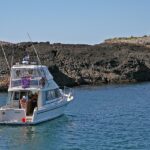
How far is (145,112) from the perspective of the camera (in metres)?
46.0

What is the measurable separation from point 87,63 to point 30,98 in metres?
49.4

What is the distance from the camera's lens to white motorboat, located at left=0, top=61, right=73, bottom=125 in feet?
126

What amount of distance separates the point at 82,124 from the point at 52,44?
61900 mm

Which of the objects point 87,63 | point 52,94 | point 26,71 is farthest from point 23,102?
point 87,63

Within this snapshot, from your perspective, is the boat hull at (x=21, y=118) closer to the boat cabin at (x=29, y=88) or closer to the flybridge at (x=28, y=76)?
the boat cabin at (x=29, y=88)

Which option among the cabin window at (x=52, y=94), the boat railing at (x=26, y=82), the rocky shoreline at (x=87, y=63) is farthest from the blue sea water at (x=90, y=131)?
the rocky shoreline at (x=87, y=63)

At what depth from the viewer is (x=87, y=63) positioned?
89.9 m

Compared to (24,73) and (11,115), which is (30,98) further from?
(11,115)

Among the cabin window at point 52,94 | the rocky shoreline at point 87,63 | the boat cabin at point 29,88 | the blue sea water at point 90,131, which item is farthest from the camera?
the rocky shoreline at point 87,63

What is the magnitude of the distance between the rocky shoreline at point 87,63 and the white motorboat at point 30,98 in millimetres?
36820

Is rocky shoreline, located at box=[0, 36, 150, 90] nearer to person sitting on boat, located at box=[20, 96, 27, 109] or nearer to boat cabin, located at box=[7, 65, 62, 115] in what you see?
boat cabin, located at box=[7, 65, 62, 115]

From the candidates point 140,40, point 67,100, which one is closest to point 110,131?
point 67,100

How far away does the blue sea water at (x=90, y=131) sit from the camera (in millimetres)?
31000

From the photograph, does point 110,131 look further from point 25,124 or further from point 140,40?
point 140,40
